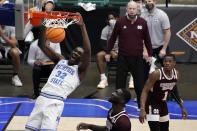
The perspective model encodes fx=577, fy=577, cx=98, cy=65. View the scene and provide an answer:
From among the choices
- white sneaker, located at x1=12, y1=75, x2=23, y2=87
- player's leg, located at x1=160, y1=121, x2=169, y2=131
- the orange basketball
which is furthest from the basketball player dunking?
white sneaker, located at x1=12, y1=75, x2=23, y2=87

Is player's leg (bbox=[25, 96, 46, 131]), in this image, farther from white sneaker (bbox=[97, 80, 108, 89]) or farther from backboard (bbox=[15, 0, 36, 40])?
white sneaker (bbox=[97, 80, 108, 89])

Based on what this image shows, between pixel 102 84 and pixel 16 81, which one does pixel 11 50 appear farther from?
pixel 102 84

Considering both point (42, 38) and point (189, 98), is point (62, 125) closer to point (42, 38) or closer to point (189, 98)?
point (42, 38)

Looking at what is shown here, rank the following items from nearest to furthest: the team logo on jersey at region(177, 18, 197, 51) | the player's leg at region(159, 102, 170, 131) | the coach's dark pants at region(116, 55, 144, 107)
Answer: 1. the player's leg at region(159, 102, 170, 131)
2. the coach's dark pants at region(116, 55, 144, 107)
3. the team logo on jersey at region(177, 18, 197, 51)

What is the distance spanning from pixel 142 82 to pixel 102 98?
1500 mm

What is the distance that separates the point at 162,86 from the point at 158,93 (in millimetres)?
123

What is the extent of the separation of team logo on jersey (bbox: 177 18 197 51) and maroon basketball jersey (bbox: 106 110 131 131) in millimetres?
8290

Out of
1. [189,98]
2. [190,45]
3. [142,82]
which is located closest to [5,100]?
[142,82]

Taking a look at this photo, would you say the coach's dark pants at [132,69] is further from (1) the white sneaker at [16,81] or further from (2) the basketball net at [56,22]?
(1) the white sneaker at [16,81]

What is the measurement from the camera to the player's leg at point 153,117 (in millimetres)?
7767

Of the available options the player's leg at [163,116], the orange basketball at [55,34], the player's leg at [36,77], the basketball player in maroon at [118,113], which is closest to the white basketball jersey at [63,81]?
the basketball player in maroon at [118,113]

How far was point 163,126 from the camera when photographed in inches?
313

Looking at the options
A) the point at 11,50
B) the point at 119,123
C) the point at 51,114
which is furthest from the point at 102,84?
the point at 119,123

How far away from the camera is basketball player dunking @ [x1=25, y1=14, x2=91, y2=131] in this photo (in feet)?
23.4
